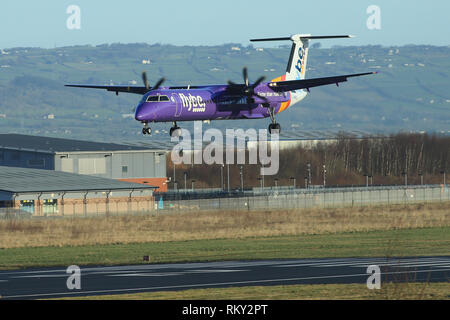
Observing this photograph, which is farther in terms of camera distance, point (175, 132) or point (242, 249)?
point (242, 249)

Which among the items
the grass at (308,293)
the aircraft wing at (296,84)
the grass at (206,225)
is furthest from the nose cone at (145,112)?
the grass at (308,293)

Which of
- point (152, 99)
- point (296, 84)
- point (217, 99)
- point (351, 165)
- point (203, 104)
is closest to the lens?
point (152, 99)

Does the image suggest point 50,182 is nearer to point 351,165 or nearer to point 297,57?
point 297,57

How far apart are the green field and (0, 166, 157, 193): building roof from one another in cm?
3800

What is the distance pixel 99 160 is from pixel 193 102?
7004cm

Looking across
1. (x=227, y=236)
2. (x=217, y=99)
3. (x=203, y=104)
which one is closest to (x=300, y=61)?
(x=227, y=236)

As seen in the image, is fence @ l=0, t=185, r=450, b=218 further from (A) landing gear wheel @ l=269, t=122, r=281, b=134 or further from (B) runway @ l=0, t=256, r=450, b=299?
(B) runway @ l=0, t=256, r=450, b=299

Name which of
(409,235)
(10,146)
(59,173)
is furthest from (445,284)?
(10,146)

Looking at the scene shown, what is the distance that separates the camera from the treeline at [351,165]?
162 meters

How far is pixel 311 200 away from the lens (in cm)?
11094

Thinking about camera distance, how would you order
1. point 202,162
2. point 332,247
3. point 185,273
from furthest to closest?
point 202,162, point 332,247, point 185,273

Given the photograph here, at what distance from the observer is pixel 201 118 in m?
64.7
